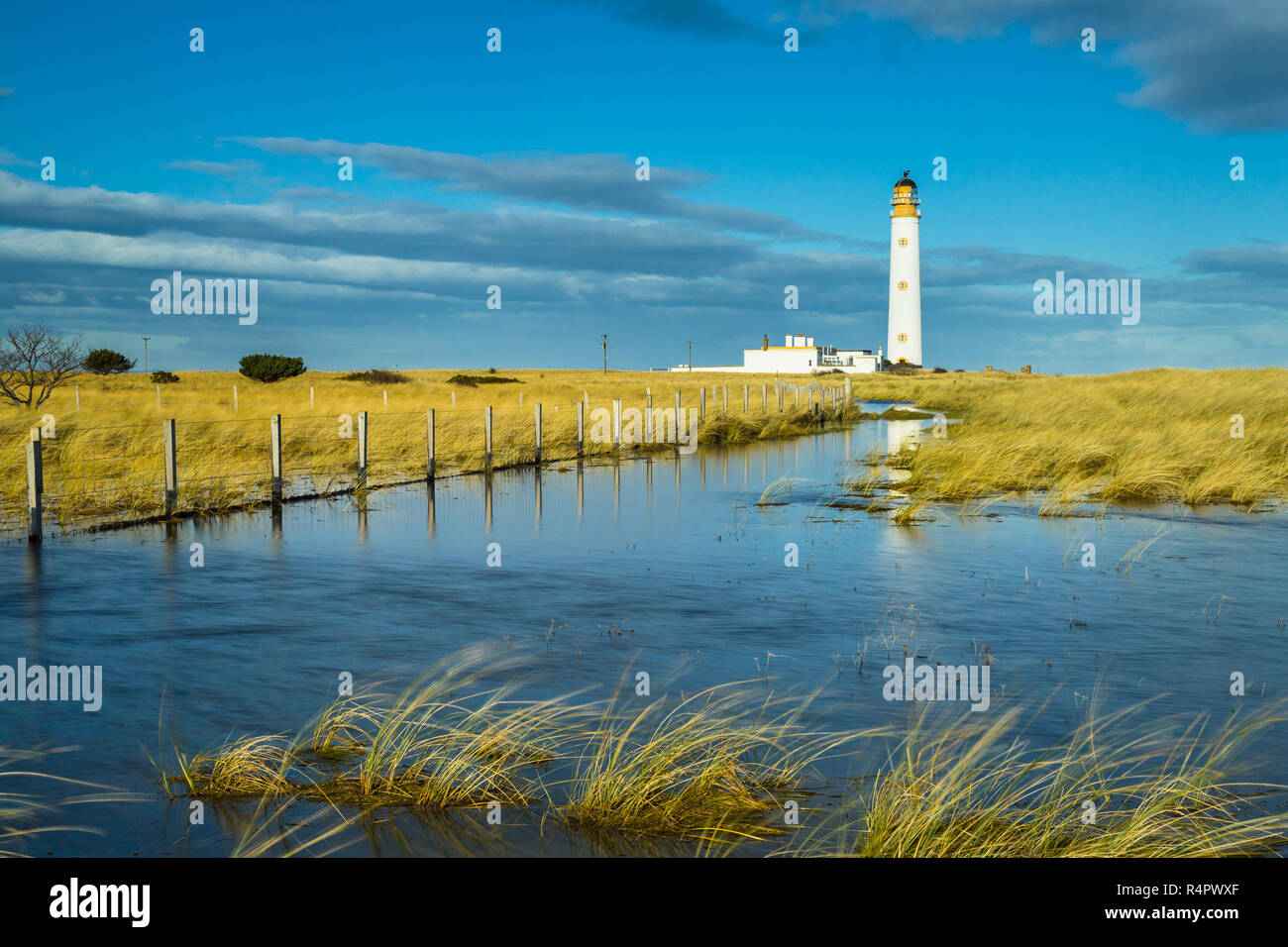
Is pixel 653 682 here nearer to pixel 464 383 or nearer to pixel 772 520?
pixel 772 520

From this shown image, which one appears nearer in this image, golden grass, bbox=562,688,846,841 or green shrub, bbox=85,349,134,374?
golden grass, bbox=562,688,846,841

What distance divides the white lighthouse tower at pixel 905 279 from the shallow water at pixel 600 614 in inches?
3748

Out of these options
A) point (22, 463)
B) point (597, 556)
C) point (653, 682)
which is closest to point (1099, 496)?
point (597, 556)

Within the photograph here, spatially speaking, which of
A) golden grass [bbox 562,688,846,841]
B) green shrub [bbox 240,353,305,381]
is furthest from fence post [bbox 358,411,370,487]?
green shrub [bbox 240,353,305,381]

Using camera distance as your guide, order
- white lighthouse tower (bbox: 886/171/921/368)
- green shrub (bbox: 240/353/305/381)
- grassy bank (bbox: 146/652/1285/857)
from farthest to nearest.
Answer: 1. white lighthouse tower (bbox: 886/171/921/368)
2. green shrub (bbox: 240/353/305/381)
3. grassy bank (bbox: 146/652/1285/857)

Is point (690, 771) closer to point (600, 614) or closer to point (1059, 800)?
point (1059, 800)

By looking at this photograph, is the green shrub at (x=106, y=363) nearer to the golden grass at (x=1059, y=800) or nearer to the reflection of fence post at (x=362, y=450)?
the reflection of fence post at (x=362, y=450)

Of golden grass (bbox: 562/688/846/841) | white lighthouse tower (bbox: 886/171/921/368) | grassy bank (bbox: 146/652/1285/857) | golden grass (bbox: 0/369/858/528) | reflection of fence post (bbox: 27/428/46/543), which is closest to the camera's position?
grassy bank (bbox: 146/652/1285/857)

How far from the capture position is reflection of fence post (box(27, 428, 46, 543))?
13.6 meters

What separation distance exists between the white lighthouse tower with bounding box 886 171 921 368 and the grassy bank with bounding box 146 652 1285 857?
349ft

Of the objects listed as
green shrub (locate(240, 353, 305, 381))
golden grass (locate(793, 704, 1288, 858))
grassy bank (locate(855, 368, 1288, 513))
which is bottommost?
golden grass (locate(793, 704, 1288, 858))

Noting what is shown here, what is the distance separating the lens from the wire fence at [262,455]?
1678cm

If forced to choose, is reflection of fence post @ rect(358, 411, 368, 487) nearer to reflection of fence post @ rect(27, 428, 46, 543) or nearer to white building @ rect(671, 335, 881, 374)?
reflection of fence post @ rect(27, 428, 46, 543)

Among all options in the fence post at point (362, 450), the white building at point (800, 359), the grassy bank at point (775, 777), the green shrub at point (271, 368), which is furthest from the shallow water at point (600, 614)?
the white building at point (800, 359)
